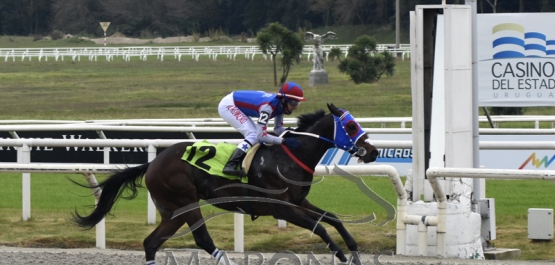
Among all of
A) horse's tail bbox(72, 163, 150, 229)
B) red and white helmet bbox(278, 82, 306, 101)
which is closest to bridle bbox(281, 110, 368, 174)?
red and white helmet bbox(278, 82, 306, 101)

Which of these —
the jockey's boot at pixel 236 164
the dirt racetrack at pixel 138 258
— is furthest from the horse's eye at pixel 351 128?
the dirt racetrack at pixel 138 258

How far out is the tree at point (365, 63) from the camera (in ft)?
86.9

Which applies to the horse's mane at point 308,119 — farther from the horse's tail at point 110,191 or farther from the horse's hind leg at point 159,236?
the horse's tail at point 110,191

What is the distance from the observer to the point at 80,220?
613 cm

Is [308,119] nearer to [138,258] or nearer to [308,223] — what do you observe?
[308,223]

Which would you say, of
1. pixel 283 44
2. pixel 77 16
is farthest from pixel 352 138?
pixel 77 16

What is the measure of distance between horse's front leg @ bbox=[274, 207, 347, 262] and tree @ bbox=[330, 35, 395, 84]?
20835mm

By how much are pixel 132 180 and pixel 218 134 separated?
→ 4439 mm

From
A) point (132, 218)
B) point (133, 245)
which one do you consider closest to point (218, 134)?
point (132, 218)

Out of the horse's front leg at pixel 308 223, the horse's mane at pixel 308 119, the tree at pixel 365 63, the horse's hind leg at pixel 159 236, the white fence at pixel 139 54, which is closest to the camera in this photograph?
the horse's front leg at pixel 308 223

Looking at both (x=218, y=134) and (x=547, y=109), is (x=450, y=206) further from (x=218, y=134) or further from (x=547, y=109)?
(x=547, y=109)

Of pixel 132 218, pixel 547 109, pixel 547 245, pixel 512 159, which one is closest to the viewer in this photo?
pixel 547 245

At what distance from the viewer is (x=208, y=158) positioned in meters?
5.85

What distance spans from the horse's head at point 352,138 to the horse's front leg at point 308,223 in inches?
18.9
